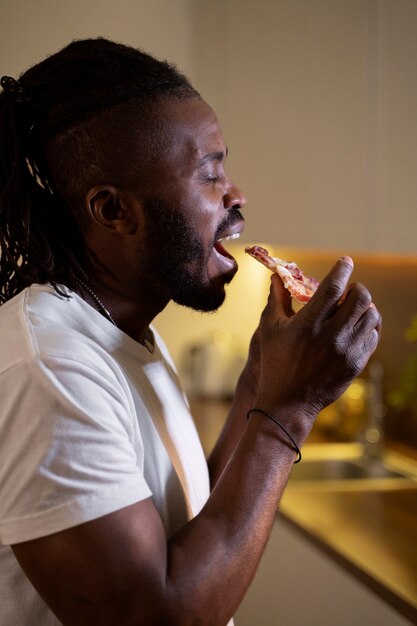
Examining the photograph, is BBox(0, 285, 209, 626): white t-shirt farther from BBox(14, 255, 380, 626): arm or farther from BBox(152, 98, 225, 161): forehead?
BBox(152, 98, 225, 161): forehead

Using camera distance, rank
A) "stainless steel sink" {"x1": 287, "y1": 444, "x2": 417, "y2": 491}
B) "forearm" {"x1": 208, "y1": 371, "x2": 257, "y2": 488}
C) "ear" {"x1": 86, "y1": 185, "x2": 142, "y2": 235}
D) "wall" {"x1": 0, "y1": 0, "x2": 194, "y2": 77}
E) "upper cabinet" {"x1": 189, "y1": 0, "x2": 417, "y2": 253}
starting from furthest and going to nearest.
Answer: "wall" {"x1": 0, "y1": 0, "x2": 194, "y2": 77} < "stainless steel sink" {"x1": 287, "y1": 444, "x2": 417, "y2": 491} < "upper cabinet" {"x1": 189, "y1": 0, "x2": 417, "y2": 253} < "forearm" {"x1": 208, "y1": 371, "x2": 257, "y2": 488} < "ear" {"x1": 86, "y1": 185, "x2": 142, "y2": 235}

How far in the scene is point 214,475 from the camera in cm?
135

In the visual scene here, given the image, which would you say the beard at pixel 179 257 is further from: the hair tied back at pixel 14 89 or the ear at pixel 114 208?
the hair tied back at pixel 14 89

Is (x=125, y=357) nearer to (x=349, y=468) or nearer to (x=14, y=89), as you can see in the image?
(x=14, y=89)

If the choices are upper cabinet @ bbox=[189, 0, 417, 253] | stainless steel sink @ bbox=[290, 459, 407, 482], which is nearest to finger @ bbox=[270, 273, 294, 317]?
upper cabinet @ bbox=[189, 0, 417, 253]

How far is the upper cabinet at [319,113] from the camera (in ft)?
6.26

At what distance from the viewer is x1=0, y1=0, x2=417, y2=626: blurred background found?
1922 mm

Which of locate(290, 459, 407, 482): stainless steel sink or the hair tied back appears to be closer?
the hair tied back

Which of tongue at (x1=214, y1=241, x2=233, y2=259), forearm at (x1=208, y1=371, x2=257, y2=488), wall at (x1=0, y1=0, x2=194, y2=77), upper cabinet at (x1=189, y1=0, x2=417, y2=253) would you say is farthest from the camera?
wall at (x1=0, y1=0, x2=194, y2=77)

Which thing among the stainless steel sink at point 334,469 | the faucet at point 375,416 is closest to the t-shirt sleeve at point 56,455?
the stainless steel sink at point 334,469

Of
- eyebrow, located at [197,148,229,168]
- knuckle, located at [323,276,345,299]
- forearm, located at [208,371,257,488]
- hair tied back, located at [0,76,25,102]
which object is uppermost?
hair tied back, located at [0,76,25,102]

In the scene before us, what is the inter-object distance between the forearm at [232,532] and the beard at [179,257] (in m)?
0.24

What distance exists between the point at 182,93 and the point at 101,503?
588 millimetres

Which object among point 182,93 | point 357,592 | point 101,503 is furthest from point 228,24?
point 101,503
